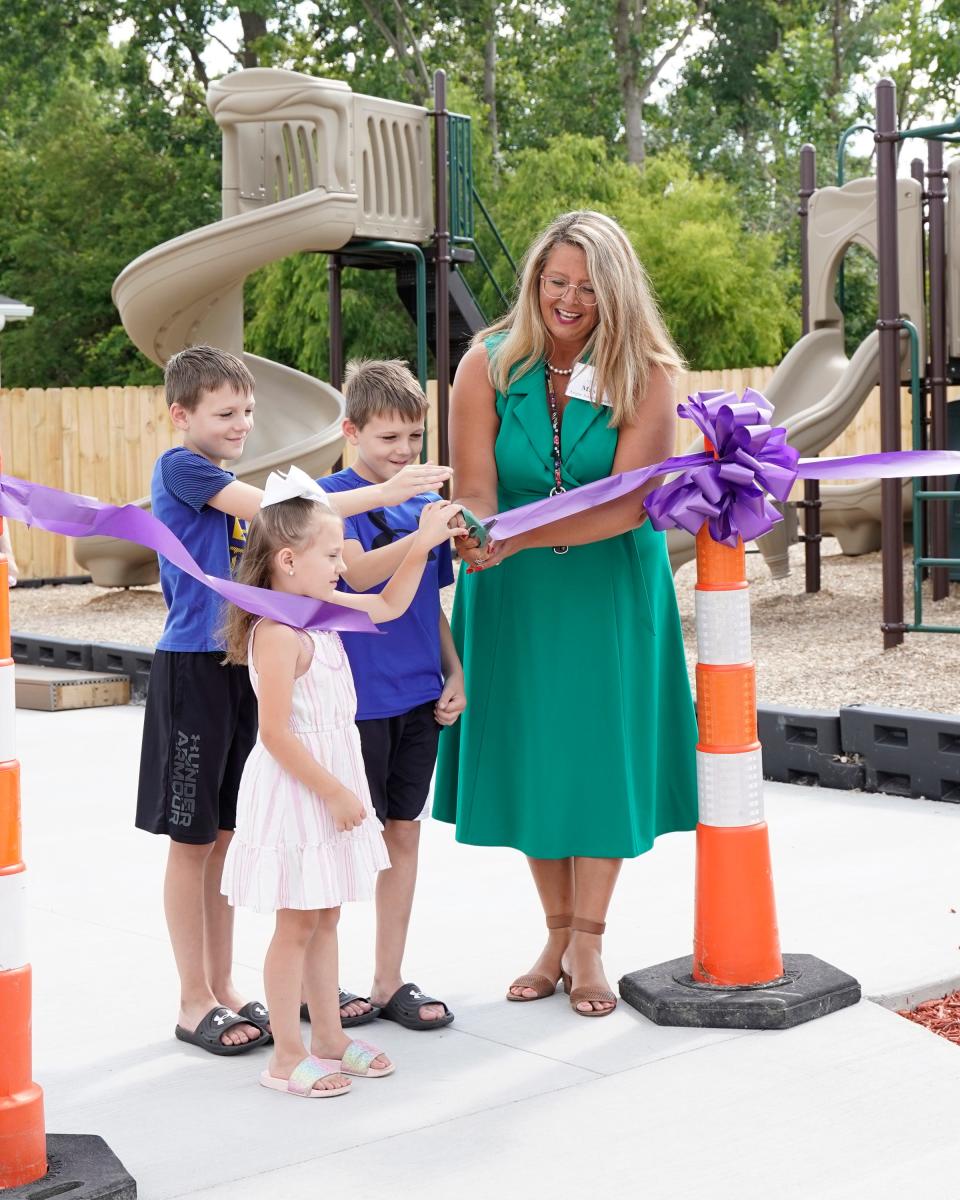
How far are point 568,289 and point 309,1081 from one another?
193cm

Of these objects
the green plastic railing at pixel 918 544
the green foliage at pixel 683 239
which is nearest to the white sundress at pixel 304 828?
the green plastic railing at pixel 918 544

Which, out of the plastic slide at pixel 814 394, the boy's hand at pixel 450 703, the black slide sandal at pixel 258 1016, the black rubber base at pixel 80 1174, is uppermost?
the plastic slide at pixel 814 394

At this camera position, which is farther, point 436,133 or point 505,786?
point 436,133

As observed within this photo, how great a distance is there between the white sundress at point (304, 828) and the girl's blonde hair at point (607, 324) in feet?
3.26

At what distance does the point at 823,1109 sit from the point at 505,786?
120 cm

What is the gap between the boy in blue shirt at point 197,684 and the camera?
370 centimetres

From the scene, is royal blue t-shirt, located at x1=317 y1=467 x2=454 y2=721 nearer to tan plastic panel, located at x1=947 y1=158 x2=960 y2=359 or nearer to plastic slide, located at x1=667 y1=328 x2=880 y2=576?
plastic slide, located at x1=667 y1=328 x2=880 y2=576

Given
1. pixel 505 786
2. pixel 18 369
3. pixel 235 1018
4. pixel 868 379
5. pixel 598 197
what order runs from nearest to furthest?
1. pixel 235 1018
2. pixel 505 786
3. pixel 868 379
4. pixel 598 197
5. pixel 18 369

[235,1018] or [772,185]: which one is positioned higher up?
[772,185]

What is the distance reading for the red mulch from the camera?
373 cm

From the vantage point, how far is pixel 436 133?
572 inches

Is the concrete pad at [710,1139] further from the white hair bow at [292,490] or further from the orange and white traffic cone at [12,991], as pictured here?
the white hair bow at [292,490]

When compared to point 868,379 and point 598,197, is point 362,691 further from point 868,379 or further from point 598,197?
point 598,197

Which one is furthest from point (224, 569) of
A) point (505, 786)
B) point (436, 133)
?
point (436, 133)
